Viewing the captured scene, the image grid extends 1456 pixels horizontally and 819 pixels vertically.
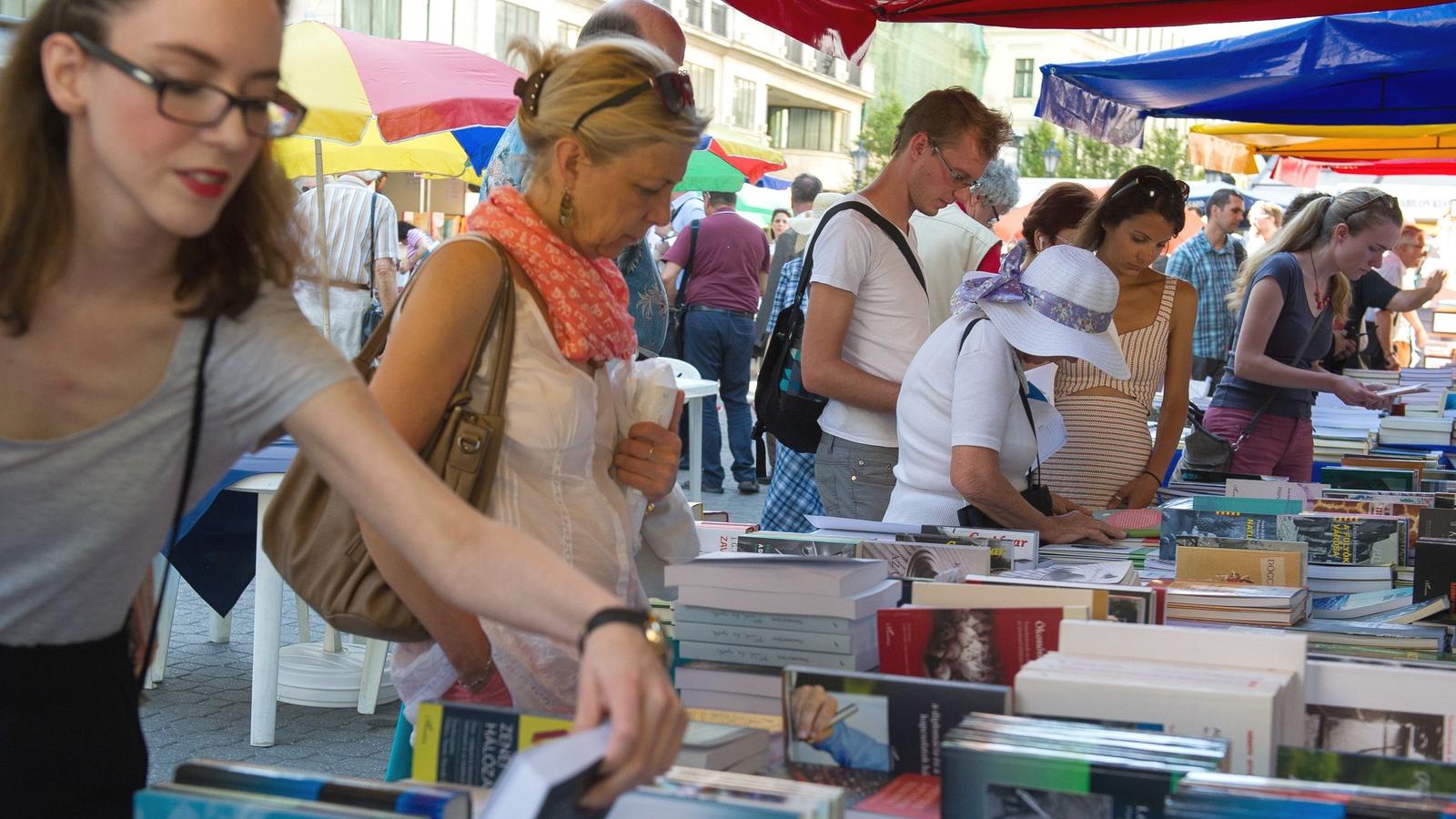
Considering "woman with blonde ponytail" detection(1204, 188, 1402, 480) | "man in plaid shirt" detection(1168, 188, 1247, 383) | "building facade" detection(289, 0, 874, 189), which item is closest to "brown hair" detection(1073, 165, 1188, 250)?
"woman with blonde ponytail" detection(1204, 188, 1402, 480)

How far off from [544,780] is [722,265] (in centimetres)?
772

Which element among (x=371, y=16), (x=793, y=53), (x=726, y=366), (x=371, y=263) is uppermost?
(x=793, y=53)

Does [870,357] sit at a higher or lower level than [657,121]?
lower

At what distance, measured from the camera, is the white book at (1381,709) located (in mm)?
1473

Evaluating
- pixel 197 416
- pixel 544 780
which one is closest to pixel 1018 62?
pixel 197 416

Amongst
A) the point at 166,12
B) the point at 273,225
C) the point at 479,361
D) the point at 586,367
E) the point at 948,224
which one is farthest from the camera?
the point at 948,224

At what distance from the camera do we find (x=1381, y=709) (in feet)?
4.94

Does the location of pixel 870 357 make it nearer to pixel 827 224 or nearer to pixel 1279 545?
pixel 827 224

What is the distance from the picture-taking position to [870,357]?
3656mm

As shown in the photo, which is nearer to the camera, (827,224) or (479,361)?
(479,361)

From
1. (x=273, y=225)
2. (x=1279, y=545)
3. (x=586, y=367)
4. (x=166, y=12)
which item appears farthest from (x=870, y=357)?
(x=166, y=12)

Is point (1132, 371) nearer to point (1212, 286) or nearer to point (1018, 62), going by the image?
point (1212, 286)

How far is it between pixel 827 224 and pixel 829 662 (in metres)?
2.00

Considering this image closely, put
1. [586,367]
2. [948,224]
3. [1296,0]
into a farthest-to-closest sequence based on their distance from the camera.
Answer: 1. [948,224]
2. [1296,0]
3. [586,367]
